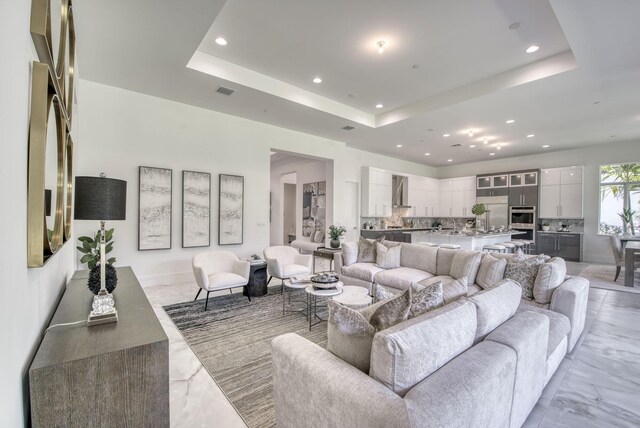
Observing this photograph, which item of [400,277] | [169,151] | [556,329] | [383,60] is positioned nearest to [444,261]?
[400,277]

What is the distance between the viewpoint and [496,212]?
9.57 metres

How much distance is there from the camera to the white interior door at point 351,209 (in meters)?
8.32

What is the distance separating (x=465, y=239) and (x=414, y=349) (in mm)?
5515

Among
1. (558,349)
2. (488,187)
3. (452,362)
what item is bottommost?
(558,349)

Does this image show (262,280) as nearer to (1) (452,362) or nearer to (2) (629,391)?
(1) (452,362)

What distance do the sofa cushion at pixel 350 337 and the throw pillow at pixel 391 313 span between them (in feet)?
0.25

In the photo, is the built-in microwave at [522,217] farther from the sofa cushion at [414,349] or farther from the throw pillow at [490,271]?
the sofa cushion at [414,349]

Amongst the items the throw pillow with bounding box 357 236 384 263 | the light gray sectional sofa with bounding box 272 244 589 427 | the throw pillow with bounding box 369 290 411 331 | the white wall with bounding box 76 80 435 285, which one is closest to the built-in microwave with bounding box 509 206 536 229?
the throw pillow with bounding box 357 236 384 263

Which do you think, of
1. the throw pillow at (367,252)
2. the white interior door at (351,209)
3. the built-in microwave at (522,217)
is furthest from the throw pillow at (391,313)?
the built-in microwave at (522,217)

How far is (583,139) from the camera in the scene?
7609 mm

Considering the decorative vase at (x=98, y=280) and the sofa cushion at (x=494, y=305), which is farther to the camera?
the decorative vase at (x=98, y=280)

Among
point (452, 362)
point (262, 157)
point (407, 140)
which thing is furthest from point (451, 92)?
point (452, 362)

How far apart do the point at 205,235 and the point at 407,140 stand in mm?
5380

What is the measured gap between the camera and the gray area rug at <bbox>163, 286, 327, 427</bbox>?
222 cm
